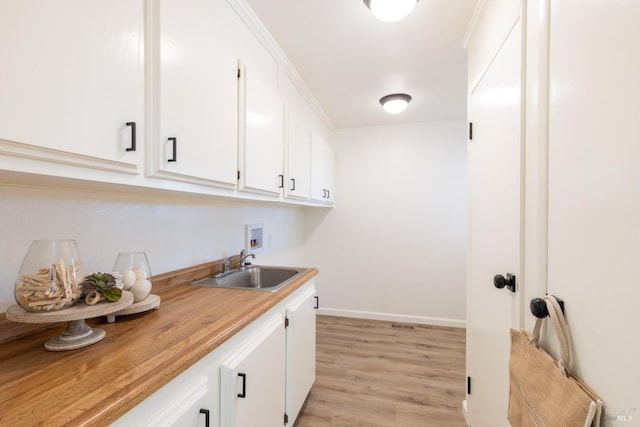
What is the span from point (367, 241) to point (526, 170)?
100 inches

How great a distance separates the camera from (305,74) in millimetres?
2168

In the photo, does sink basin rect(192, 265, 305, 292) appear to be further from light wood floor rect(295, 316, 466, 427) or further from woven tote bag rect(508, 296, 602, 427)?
woven tote bag rect(508, 296, 602, 427)

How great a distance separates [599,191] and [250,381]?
122 cm

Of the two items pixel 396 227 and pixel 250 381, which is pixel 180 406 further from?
pixel 396 227

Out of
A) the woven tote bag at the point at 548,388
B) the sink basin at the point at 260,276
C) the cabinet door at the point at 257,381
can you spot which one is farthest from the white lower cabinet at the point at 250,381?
the woven tote bag at the point at 548,388

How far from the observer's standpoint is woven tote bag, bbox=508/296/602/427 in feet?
1.96

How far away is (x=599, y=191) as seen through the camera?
0.61m

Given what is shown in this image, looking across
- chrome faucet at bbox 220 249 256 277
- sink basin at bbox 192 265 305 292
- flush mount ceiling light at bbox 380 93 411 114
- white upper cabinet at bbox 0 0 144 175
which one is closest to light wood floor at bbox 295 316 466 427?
sink basin at bbox 192 265 305 292

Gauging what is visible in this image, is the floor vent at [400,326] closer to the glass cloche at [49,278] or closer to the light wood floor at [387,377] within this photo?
the light wood floor at [387,377]

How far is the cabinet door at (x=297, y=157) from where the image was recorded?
2.00m

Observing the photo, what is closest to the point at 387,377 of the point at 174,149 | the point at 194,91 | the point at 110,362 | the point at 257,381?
the point at 257,381

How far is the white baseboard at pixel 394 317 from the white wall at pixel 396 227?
11 mm

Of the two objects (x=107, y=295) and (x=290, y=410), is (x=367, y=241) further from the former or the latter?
(x=107, y=295)

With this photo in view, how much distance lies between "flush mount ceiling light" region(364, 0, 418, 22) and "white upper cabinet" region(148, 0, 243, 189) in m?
0.68
